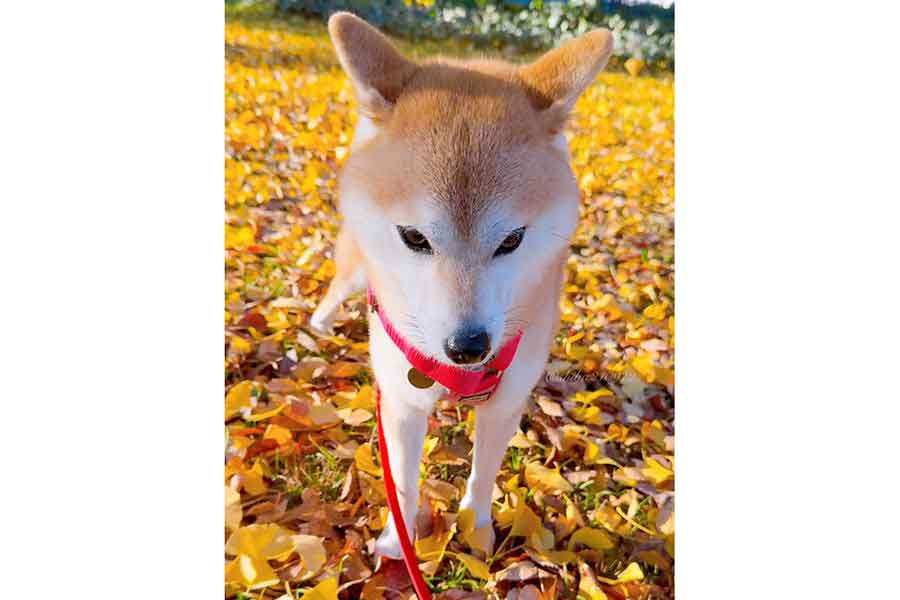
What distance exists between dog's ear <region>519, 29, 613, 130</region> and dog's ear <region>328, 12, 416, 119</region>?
234 millimetres

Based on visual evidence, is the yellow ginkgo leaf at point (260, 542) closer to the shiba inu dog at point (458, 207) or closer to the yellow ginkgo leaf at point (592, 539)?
the shiba inu dog at point (458, 207)

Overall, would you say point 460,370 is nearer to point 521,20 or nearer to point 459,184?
point 459,184

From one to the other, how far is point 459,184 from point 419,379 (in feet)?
1.33

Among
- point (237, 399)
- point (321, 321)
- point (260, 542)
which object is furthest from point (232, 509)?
point (321, 321)

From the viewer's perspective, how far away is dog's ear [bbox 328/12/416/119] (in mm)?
1163

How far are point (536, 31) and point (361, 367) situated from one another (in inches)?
35.3

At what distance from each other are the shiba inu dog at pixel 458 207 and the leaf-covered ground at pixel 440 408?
0.20 meters

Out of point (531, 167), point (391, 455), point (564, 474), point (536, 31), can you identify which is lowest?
point (564, 474)

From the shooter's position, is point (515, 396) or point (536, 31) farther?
point (536, 31)

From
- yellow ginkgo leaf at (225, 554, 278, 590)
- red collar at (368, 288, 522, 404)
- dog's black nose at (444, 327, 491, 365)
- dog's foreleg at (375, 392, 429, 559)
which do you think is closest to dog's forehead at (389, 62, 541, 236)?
dog's black nose at (444, 327, 491, 365)

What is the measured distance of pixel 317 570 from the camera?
54.7 inches

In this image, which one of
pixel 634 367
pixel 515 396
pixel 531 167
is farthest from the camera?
pixel 634 367
